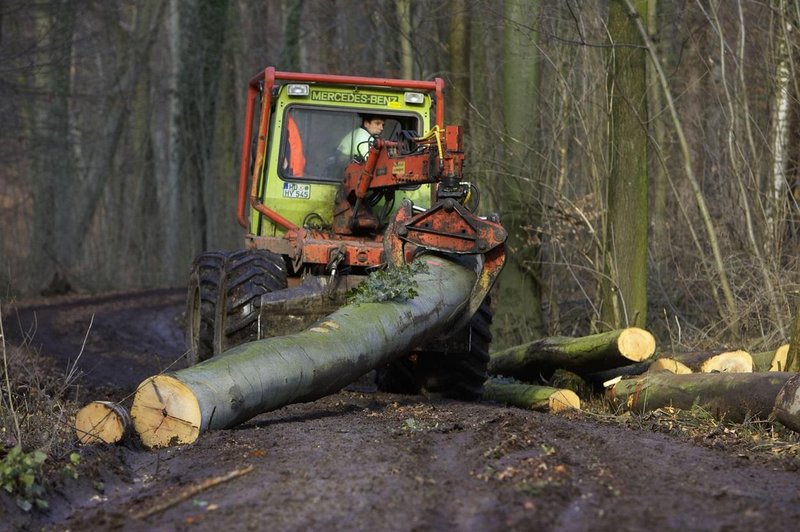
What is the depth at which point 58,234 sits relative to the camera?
31.5m

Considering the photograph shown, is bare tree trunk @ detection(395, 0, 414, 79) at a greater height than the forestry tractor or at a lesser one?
greater

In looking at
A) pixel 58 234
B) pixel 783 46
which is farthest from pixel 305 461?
pixel 58 234

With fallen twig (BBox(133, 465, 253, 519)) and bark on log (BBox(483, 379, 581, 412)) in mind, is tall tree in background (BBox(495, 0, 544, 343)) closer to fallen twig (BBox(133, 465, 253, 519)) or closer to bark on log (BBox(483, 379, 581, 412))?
bark on log (BBox(483, 379, 581, 412))

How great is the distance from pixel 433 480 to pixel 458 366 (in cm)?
458

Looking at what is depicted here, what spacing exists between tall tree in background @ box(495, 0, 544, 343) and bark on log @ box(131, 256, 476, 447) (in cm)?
543

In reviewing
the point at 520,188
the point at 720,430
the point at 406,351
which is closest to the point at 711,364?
the point at 720,430

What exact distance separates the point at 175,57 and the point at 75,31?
7577 mm

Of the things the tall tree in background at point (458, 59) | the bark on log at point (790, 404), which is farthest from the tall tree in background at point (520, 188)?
the bark on log at point (790, 404)

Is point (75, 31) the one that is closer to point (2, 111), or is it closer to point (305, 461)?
point (2, 111)

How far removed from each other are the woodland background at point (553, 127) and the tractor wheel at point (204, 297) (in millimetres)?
1632

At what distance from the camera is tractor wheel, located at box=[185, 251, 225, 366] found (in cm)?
1038

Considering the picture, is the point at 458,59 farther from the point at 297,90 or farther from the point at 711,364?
the point at 711,364

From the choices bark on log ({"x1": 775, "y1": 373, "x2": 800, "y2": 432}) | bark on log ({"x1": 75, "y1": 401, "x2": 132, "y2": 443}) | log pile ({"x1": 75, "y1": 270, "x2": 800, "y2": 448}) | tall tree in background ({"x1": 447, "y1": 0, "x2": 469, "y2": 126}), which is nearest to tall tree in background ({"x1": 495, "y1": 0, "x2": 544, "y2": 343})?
tall tree in background ({"x1": 447, "y1": 0, "x2": 469, "y2": 126})

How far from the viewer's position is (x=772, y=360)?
9.88 metres
